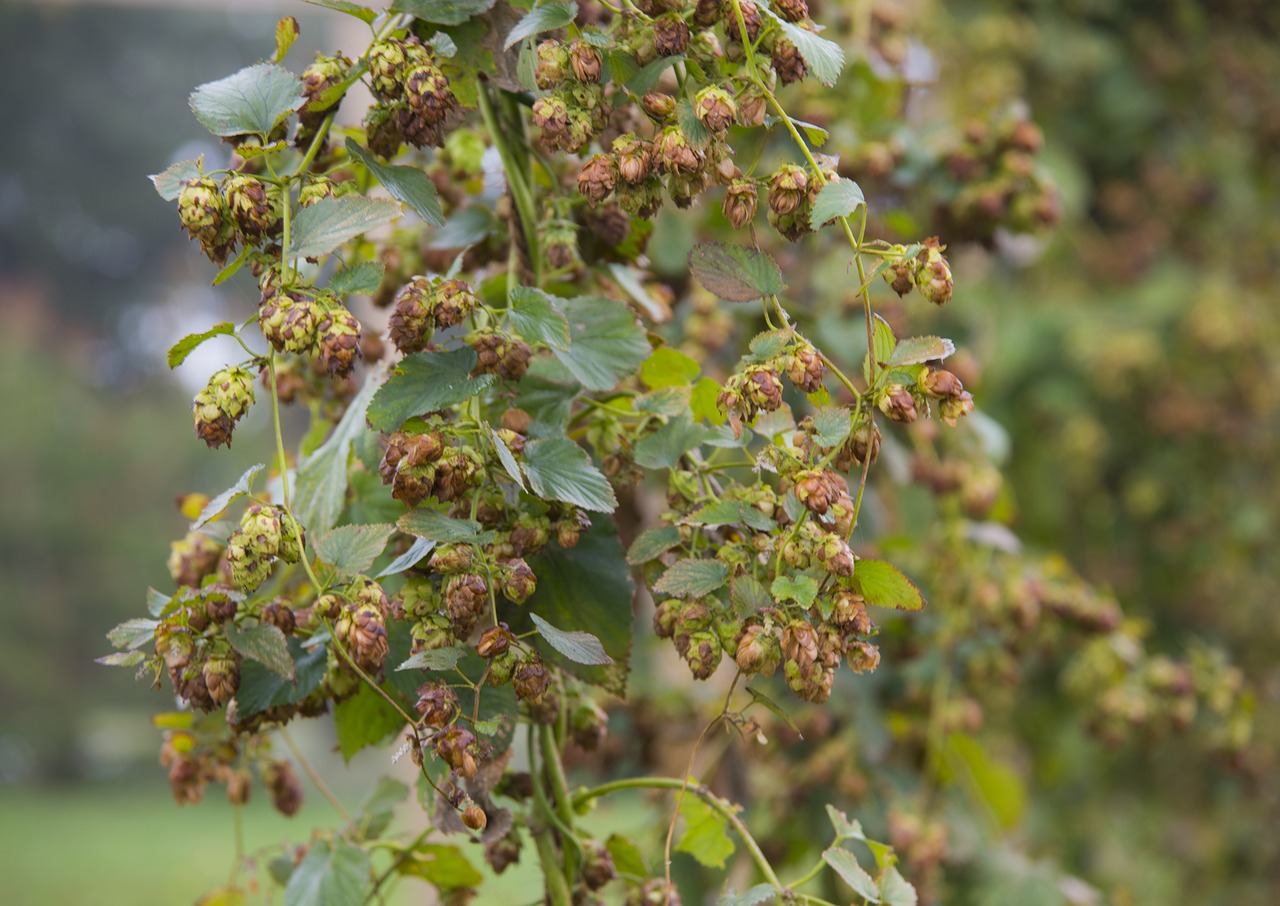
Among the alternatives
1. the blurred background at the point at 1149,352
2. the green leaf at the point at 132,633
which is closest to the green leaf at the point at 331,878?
the green leaf at the point at 132,633

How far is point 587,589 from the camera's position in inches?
19.3

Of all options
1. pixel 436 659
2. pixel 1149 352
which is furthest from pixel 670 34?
pixel 1149 352

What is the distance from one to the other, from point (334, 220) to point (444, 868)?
0.32 metres

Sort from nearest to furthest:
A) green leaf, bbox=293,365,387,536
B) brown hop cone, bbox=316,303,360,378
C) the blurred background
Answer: brown hop cone, bbox=316,303,360,378 < green leaf, bbox=293,365,387,536 < the blurred background

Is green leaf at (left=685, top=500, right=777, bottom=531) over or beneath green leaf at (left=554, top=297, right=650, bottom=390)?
beneath

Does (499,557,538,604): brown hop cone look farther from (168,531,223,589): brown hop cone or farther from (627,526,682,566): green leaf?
(168,531,223,589): brown hop cone

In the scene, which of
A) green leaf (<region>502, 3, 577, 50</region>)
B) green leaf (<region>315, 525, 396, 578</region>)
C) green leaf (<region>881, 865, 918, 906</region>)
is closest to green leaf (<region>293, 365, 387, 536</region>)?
green leaf (<region>315, 525, 396, 578</region>)

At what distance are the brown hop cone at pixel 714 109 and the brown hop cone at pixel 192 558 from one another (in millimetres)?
307

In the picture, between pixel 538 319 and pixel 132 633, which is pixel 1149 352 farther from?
pixel 132 633

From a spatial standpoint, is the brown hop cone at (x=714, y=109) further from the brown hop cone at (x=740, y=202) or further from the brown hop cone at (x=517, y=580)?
the brown hop cone at (x=517, y=580)

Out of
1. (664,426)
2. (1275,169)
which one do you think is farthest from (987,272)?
(664,426)

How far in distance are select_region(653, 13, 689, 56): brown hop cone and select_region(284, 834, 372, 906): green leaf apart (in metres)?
0.36

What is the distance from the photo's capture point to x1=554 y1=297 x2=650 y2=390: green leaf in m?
0.49

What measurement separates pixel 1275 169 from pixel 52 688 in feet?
20.0
